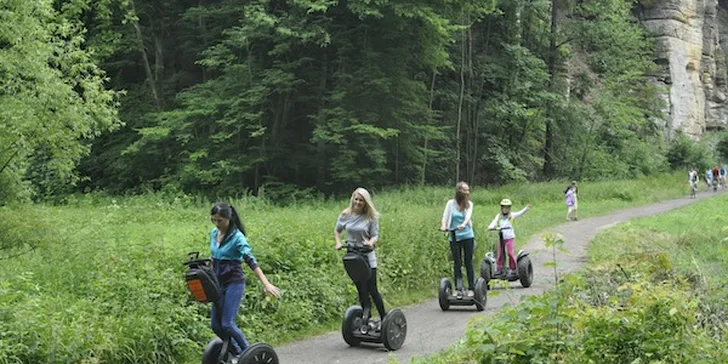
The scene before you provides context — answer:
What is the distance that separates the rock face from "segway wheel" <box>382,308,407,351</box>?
52.2m

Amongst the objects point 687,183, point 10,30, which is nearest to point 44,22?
point 10,30

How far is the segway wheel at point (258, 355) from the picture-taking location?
7223 millimetres

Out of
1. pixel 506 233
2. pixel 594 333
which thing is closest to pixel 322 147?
pixel 506 233

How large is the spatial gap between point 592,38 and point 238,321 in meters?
38.2

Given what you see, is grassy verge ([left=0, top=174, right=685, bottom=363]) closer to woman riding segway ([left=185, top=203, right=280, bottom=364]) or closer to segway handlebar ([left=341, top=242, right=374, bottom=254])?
woman riding segway ([left=185, top=203, right=280, bottom=364])

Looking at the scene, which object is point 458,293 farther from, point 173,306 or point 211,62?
point 211,62

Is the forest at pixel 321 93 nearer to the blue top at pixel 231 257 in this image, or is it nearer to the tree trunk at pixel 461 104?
the tree trunk at pixel 461 104

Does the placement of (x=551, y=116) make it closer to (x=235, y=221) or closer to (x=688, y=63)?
(x=688, y=63)

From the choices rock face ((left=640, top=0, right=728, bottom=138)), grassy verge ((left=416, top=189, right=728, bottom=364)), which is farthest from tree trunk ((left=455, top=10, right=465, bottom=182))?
grassy verge ((left=416, top=189, right=728, bottom=364))

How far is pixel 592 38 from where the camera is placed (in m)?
43.2

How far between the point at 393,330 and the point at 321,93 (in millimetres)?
24139

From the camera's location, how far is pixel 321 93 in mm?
32531

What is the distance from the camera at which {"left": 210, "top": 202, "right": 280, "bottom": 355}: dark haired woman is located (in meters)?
7.27

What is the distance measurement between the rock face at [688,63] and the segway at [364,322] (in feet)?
172
